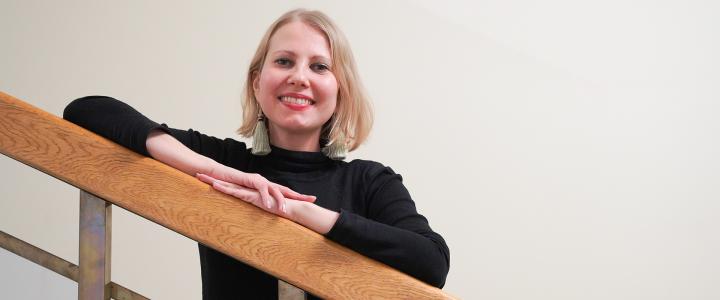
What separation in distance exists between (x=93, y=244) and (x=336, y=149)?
682 millimetres

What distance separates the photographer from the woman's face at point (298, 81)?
4.34 feet

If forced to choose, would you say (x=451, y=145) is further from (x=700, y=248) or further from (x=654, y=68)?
(x=700, y=248)

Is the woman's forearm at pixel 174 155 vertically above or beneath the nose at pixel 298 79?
beneath

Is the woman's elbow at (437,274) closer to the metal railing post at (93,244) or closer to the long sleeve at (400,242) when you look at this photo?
the long sleeve at (400,242)

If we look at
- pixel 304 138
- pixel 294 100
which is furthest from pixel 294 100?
pixel 304 138

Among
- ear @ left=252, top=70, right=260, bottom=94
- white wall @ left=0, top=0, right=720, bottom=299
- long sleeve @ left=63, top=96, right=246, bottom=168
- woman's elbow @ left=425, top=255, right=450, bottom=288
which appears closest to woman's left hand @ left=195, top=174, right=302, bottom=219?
long sleeve @ left=63, top=96, right=246, bottom=168

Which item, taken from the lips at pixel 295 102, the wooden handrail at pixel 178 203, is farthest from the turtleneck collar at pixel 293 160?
the wooden handrail at pixel 178 203

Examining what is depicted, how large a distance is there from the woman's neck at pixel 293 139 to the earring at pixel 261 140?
18 mm

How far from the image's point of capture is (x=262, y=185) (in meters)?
0.82

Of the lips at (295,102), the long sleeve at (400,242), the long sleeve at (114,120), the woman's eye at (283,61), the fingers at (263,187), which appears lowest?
the long sleeve at (400,242)

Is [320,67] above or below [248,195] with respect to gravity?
above

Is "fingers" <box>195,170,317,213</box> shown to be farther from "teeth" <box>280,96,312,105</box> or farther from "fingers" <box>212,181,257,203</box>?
"teeth" <box>280,96,312,105</box>

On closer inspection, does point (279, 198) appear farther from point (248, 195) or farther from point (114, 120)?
point (114, 120)

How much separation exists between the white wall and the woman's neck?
1.85 m
